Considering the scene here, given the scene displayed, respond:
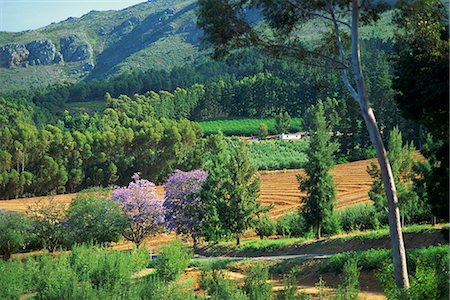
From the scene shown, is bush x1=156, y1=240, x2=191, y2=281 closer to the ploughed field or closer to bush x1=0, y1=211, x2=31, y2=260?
bush x1=0, y1=211, x2=31, y2=260

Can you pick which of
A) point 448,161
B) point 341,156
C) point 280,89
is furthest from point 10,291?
point 280,89

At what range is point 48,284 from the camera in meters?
13.9

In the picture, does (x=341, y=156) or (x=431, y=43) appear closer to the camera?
(x=431, y=43)

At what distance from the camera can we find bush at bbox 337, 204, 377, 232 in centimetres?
3053

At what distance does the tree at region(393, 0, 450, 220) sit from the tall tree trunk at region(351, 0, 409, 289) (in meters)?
1.09

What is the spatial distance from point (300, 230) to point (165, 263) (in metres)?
17.6

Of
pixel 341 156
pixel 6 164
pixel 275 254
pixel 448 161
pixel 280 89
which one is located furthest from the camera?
pixel 280 89

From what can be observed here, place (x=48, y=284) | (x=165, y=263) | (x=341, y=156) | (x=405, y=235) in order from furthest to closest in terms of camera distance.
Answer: (x=341, y=156)
(x=405, y=235)
(x=165, y=263)
(x=48, y=284)

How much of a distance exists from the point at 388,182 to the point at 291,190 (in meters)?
41.5

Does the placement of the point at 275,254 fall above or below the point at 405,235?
below

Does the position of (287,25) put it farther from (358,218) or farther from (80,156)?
(80,156)

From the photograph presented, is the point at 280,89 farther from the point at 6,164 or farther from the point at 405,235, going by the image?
the point at 405,235

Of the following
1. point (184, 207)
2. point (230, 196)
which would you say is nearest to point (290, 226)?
point (230, 196)

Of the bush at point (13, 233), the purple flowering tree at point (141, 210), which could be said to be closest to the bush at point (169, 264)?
the purple flowering tree at point (141, 210)
